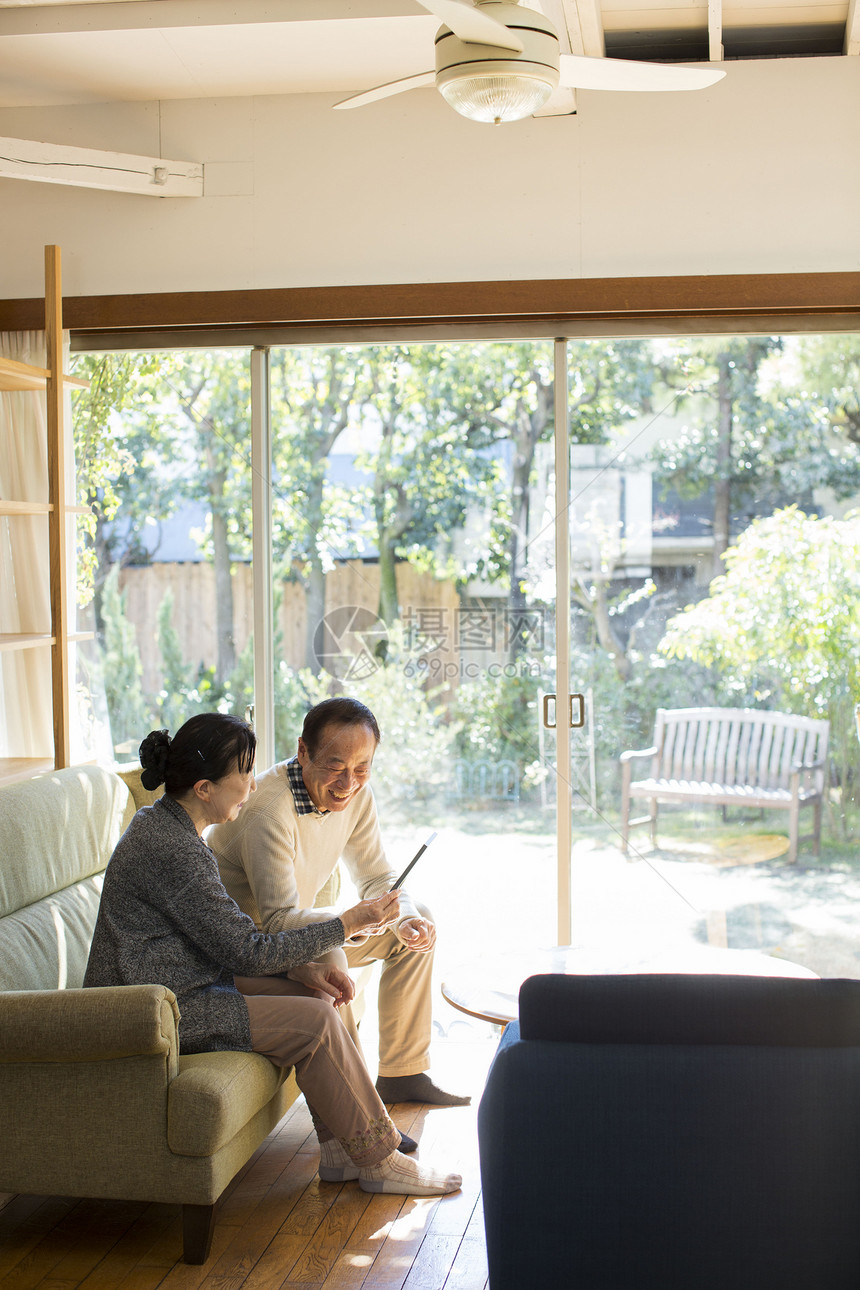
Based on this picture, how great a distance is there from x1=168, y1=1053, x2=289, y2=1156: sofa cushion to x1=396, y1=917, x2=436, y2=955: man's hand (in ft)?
2.08

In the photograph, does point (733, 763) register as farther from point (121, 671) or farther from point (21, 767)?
point (21, 767)

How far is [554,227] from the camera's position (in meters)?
3.71

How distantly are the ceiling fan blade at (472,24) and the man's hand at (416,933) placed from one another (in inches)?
81.0

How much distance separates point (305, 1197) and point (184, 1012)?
22.0 inches

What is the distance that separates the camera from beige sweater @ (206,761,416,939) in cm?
284

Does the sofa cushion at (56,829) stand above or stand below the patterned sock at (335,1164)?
above

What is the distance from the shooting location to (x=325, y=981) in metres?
2.79

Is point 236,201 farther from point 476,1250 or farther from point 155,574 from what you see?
point 476,1250

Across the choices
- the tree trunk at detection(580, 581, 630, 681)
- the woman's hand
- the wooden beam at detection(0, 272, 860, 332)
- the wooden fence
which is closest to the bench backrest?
the tree trunk at detection(580, 581, 630, 681)

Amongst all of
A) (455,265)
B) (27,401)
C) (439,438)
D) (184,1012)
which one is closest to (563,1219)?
(184,1012)

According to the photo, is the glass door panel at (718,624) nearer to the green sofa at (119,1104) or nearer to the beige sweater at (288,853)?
the beige sweater at (288,853)

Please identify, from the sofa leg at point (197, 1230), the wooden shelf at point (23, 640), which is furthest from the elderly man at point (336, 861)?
the wooden shelf at point (23, 640)

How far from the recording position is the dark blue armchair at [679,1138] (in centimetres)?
173

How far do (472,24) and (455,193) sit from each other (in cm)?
187
